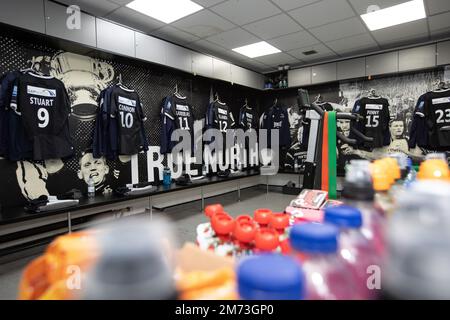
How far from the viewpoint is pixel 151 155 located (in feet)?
14.4

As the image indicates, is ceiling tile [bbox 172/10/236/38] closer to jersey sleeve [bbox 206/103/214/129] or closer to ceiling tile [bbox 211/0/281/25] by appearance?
ceiling tile [bbox 211/0/281/25]

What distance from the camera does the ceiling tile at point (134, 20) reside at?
3.37 metres

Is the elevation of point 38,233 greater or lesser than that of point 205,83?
lesser

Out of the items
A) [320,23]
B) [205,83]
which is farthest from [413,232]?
[205,83]

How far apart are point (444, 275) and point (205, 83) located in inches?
214

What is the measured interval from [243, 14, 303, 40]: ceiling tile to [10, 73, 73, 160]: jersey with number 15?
111 inches

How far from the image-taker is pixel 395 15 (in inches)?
145

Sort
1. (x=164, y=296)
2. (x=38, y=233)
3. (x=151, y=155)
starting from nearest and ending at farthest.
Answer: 1. (x=164, y=296)
2. (x=38, y=233)
3. (x=151, y=155)

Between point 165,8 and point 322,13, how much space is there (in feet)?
7.09

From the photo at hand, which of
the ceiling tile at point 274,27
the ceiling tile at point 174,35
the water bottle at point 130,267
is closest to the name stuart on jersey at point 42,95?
the ceiling tile at point 174,35

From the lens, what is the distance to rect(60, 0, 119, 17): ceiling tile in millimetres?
3059

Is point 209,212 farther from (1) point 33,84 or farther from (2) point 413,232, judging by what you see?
(1) point 33,84

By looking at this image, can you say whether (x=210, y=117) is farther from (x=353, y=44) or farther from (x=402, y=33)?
(x=402, y=33)

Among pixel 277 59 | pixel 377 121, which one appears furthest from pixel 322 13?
pixel 377 121
